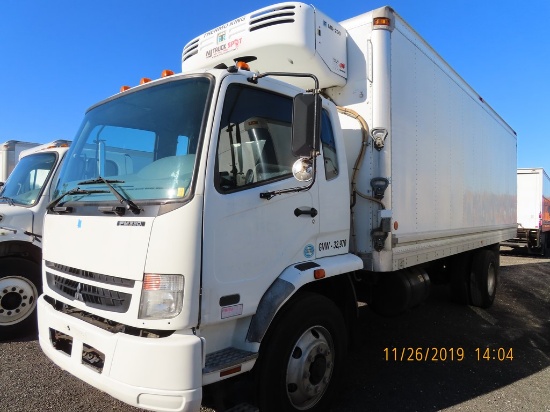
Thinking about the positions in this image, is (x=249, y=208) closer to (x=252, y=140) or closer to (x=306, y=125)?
(x=252, y=140)

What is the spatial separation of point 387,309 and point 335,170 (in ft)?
6.25

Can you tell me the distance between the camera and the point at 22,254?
16.0ft

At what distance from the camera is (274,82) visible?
9.44 ft

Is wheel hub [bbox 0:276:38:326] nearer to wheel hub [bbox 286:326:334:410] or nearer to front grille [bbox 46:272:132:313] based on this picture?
front grille [bbox 46:272:132:313]

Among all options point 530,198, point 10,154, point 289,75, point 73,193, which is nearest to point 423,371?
point 289,75

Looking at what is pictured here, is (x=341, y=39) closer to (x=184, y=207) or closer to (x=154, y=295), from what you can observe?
(x=184, y=207)

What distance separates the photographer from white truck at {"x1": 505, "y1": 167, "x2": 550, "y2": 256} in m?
16.3

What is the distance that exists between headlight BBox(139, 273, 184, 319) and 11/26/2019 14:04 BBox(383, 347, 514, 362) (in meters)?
3.10

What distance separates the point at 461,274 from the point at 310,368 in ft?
15.4

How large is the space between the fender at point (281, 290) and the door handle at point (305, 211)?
355 mm

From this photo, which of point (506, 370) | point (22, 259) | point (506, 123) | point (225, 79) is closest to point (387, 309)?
point (506, 370)

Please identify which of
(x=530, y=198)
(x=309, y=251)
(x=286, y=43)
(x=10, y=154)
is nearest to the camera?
(x=309, y=251)

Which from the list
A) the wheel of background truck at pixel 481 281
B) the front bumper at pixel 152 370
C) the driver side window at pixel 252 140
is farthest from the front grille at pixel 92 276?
the wheel of background truck at pixel 481 281

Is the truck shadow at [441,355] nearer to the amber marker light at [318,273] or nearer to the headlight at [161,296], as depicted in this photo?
the amber marker light at [318,273]
